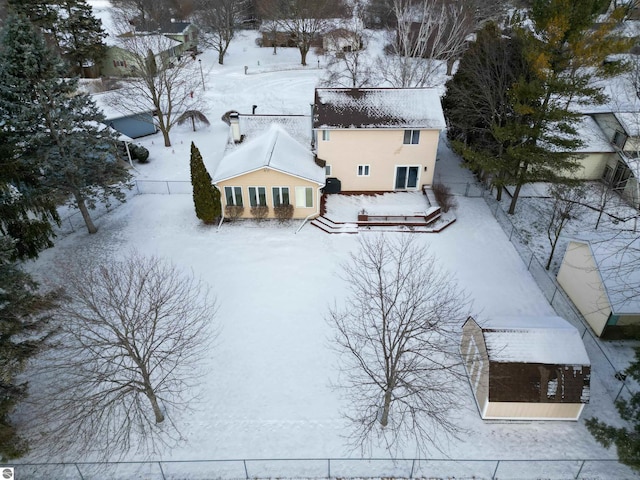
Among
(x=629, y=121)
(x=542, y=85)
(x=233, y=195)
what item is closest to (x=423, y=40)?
(x=629, y=121)

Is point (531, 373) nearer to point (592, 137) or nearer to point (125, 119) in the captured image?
point (592, 137)

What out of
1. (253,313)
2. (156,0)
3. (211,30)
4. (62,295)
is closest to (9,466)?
(62,295)

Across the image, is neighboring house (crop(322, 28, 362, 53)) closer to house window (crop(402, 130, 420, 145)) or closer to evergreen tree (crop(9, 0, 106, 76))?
evergreen tree (crop(9, 0, 106, 76))

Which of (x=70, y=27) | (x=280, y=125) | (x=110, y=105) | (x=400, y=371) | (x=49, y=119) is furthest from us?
(x=70, y=27)

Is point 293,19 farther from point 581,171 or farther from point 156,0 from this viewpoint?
point 581,171

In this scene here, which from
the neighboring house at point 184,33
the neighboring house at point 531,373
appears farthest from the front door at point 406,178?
the neighboring house at point 184,33

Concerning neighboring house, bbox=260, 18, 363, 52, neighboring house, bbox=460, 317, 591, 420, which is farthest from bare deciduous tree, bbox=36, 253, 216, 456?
neighboring house, bbox=260, 18, 363, 52
